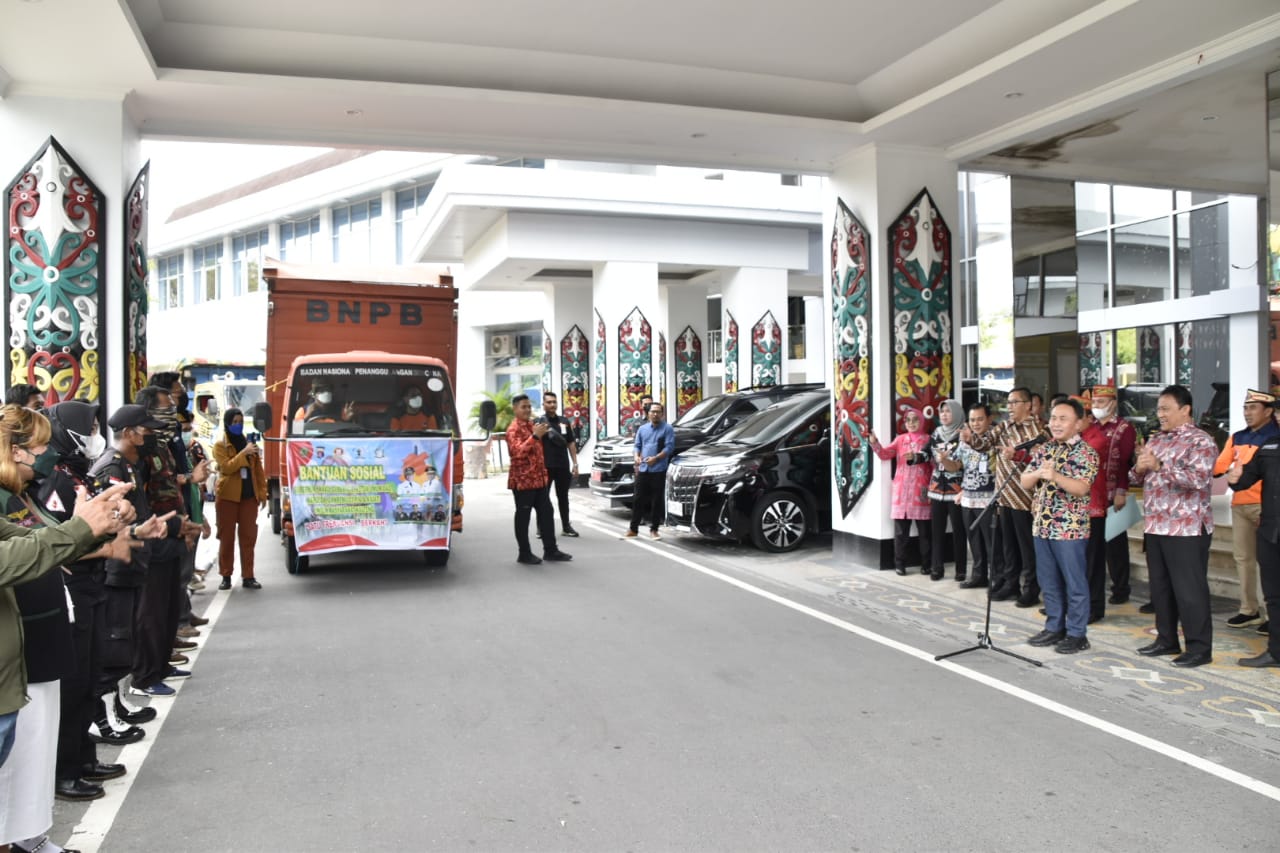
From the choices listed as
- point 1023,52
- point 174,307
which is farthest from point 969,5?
point 174,307

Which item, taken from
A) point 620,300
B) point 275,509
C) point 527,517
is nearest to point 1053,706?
point 527,517

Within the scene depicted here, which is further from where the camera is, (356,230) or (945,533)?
(356,230)

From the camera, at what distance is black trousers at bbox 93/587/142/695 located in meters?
5.00

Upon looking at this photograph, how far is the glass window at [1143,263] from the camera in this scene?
15.7m

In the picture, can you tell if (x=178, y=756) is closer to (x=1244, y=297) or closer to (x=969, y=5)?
(x=969, y=5)

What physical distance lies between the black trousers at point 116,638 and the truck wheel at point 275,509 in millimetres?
7618

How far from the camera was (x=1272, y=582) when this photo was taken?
6.15 m

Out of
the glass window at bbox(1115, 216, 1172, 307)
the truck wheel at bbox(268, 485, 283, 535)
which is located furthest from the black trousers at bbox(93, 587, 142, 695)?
the glass window at bbox(1115, 216, 1172, 307)

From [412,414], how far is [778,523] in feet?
14.7

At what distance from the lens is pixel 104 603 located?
460 cm

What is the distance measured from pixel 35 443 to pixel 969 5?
23.9ft

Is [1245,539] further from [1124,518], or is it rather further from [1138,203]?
[1138,203]

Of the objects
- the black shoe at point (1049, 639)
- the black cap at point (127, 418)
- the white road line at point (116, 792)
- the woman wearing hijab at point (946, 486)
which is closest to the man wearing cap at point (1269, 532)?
the black shoe at point (1049, 639)

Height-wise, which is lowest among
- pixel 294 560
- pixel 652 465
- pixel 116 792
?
pixel 116 792
